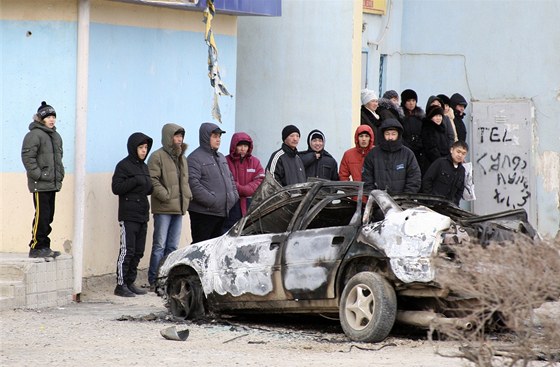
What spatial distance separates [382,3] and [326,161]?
5.85m

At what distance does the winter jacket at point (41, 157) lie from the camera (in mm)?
13039

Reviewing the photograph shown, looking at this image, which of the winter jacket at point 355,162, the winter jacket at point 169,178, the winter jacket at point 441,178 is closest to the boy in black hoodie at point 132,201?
the winter jacket at point 169,178

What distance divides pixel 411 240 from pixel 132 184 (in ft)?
14.8

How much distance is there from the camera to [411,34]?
852 inches

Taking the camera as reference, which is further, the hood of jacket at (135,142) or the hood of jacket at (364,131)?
the hood of jacket at (364,131)

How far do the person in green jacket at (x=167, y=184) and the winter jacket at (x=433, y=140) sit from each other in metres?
4.30

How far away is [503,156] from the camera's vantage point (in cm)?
2109

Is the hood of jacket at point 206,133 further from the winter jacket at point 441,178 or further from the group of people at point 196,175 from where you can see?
the winter jacket at point 441,178

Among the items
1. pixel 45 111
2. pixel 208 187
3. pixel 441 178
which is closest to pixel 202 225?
pixel 208 187

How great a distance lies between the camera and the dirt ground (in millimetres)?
9789

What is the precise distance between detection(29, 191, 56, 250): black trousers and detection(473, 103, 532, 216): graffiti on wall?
9.74m

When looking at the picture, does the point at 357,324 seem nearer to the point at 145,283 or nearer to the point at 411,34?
the point at 145,283

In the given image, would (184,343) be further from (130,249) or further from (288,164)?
(288,164)

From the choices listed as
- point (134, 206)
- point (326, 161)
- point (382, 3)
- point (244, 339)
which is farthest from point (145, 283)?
point (382, 3)
